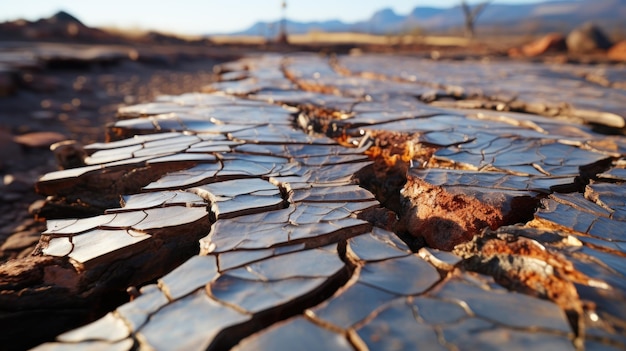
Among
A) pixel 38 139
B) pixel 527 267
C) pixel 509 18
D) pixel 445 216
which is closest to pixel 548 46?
pixel 38 139

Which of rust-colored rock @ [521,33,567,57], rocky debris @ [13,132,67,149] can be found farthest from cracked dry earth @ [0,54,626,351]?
rust-colored rock @ [521,33,567,57]

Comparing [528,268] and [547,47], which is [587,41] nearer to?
[547,47]

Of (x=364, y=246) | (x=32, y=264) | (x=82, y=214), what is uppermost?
(x=364, y=246)

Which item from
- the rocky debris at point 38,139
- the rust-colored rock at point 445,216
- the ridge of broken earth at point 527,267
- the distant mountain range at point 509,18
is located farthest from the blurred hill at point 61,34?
the distant mountain range at point 509,18

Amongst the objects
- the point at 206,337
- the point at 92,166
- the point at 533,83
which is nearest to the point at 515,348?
the point at 206,337

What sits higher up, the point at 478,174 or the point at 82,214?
the point at 478,174

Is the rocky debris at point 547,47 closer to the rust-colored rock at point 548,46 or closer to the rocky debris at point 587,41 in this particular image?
the rust-colored rock at point 548,46

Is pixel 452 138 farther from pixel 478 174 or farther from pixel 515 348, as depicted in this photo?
pixel 515 348
